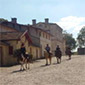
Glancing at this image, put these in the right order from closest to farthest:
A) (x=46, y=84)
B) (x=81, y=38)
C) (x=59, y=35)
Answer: (x=46, y=84)
(x=59, y=35)
(x=81, y=38)

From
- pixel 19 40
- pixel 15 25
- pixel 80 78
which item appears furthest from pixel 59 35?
pixel 80 78

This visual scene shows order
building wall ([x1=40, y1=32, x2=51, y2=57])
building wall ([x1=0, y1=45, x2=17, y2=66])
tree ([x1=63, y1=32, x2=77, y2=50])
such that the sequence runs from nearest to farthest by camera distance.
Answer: building wall ([x1=0, y1=45, x2=17, y2=66]), building wall ([x1=40, y1=32, x2=51, y2=57]), tree ([x1=63, y1=32, x2=77, y2=50])

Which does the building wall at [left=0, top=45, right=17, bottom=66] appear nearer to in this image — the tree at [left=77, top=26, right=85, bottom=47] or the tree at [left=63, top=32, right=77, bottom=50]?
the tree at [left=77, top=26, right=85, bottom=47]

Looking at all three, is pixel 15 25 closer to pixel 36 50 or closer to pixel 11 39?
pixel 36 50

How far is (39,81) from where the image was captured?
1678 cm

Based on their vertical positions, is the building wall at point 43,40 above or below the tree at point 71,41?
below

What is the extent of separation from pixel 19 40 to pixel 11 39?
1121mm

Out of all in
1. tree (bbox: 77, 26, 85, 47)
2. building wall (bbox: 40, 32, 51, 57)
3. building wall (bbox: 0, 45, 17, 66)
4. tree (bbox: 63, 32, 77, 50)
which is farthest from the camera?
tree (bbox: 63, 32, 77, 50)

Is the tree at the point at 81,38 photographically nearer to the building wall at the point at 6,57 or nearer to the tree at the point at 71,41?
the tree at the point at 71,41

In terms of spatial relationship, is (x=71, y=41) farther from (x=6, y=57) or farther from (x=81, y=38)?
(x=6, y=57)

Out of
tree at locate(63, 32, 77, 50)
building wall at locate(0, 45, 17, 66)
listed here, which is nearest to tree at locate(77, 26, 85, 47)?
tree at locate(63, 32, 77, 50)

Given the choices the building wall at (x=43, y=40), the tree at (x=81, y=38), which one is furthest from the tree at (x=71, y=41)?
the building wall at (x=43, y=40)

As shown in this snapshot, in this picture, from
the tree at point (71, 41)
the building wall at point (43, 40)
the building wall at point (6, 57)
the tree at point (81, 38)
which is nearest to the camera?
the building wall at point (6, 57)

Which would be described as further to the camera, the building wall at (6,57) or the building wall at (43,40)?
the building wall at (43,40)
